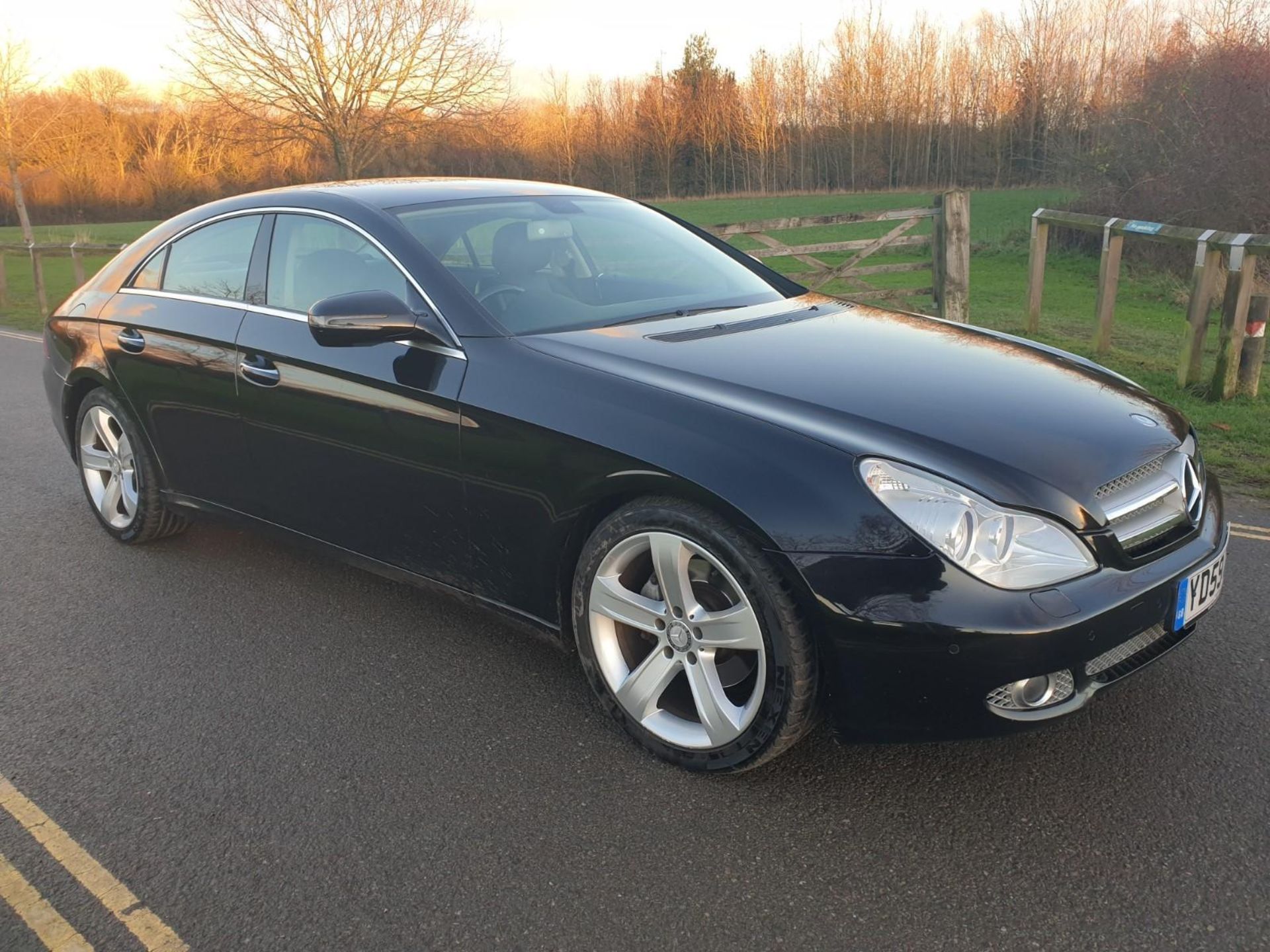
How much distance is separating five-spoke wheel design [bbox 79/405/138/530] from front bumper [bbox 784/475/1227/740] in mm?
3557

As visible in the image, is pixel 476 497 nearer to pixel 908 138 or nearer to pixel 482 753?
pixel 482 753

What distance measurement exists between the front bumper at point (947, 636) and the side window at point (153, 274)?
3437 millimetres

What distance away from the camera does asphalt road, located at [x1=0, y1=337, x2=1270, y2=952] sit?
231 centimetres

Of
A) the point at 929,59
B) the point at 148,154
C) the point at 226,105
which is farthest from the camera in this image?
the point at 148,154

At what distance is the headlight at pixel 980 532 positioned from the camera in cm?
246

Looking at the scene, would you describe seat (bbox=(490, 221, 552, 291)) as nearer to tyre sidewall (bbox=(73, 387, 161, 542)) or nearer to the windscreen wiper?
the windscreen wiper

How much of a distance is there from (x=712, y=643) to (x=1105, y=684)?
0.98m

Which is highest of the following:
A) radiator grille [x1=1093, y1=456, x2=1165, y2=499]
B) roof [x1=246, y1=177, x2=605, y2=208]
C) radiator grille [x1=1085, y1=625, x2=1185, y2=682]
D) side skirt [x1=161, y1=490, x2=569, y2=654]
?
roof [x1=246, y1=177, x2=605, y2=208]

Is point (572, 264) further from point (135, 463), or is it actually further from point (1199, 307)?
point (1199, 307)

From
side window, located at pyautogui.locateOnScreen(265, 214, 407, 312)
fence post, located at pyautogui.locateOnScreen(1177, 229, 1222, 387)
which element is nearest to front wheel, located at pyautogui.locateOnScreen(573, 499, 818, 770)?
side window, located at pyautogui.locateOnScreen(265, 214, 407, 312)

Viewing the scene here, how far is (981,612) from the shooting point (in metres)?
2.41

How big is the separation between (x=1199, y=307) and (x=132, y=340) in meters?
6.56

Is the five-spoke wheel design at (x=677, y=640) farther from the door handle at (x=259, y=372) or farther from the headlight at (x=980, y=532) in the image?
the door handle at (x=259, y=372)

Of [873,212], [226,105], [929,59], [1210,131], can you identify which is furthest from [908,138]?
[873,212]
